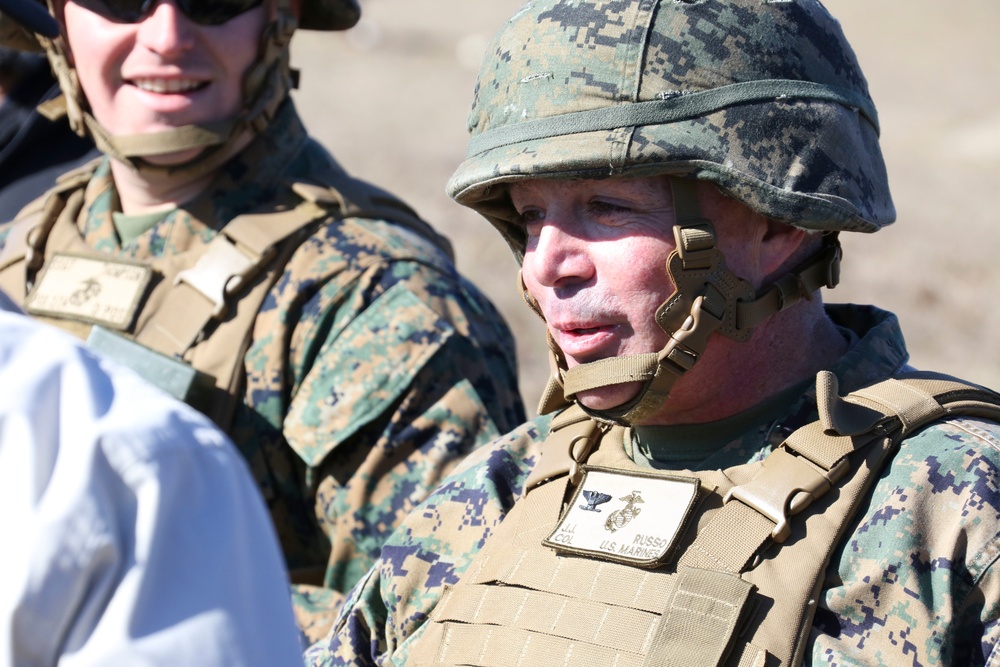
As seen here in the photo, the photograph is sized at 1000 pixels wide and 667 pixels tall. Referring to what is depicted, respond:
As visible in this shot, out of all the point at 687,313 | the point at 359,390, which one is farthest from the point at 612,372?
the point at 359,390

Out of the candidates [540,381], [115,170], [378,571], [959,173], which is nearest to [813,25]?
[378,571]

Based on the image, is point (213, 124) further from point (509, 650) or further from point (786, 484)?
point (786, 484)

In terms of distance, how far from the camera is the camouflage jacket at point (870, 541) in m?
2.27

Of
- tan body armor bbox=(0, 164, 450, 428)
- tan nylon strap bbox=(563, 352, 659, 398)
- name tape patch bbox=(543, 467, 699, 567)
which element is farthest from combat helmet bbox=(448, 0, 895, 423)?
tan body armor bbox=(0, 164, 450, 428)

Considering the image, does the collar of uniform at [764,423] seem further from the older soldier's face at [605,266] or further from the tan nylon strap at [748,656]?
the tan nylon strap at [748,656]

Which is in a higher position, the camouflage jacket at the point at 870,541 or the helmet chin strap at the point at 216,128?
the helmet chin strap at the point at 216,128

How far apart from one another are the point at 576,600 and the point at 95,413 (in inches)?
52.1

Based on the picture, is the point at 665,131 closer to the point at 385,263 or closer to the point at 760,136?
the point at 760,136

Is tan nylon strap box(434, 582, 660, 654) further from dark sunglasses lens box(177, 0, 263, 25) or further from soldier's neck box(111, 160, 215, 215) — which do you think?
dark sunglasses lens box(177, 0, 263, 25)

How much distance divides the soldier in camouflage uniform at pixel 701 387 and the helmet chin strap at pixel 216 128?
1.54 m

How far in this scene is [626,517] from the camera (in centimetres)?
263

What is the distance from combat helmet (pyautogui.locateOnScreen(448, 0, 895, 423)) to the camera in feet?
8.52

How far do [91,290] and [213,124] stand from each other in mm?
639

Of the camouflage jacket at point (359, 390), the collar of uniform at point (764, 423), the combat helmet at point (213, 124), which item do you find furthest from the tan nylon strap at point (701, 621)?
the combat helmet at point (213, 124)
